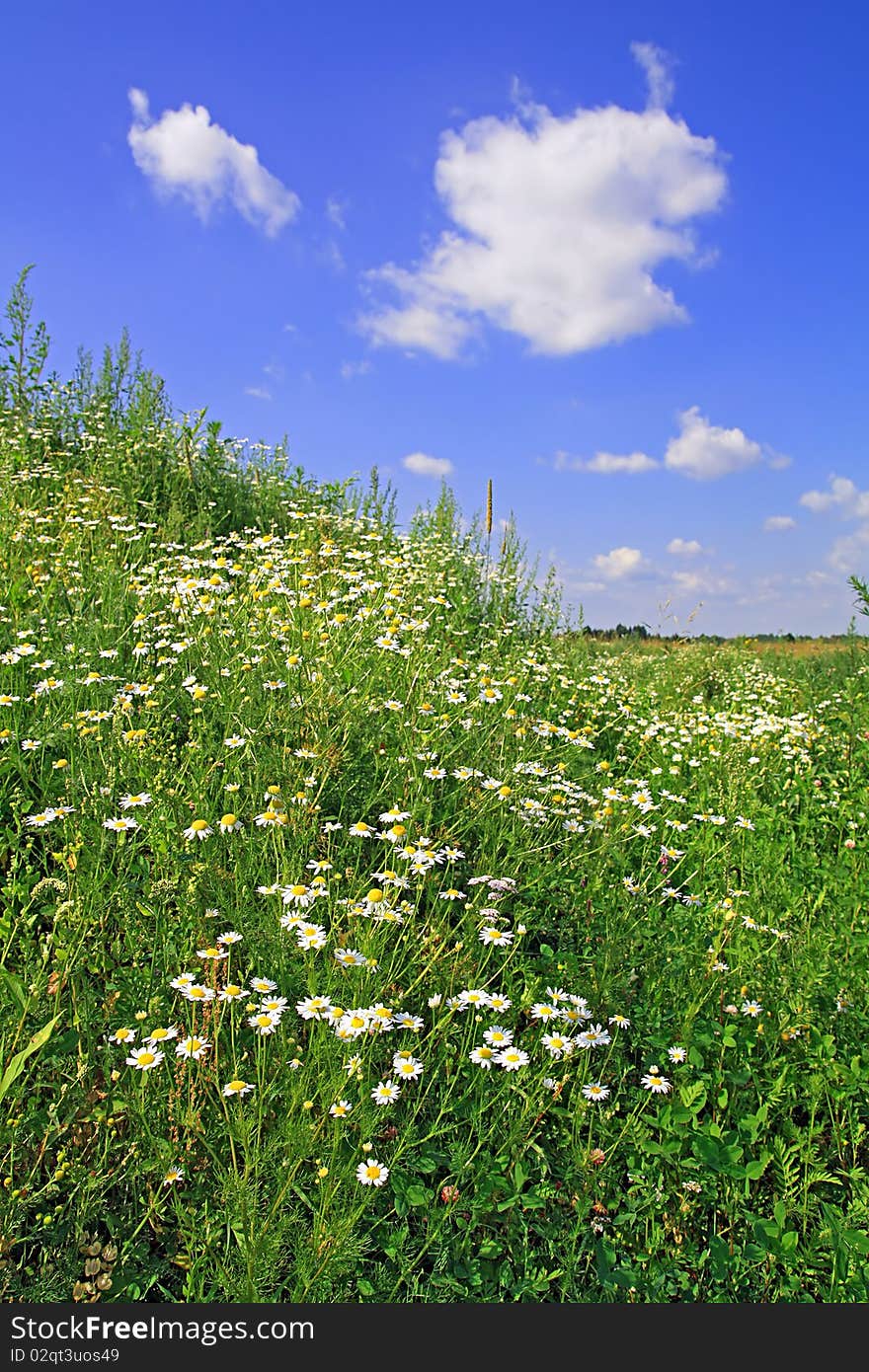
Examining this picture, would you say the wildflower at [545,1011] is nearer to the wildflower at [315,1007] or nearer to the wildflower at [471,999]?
the wildflower at [471,999]

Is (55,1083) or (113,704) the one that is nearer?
(55,1083)

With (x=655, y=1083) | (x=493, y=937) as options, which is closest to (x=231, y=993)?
(x=493, y=937)

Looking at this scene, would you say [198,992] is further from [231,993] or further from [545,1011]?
[545,1011]

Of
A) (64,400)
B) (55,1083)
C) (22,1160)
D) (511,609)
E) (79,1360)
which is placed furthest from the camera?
(64,400)

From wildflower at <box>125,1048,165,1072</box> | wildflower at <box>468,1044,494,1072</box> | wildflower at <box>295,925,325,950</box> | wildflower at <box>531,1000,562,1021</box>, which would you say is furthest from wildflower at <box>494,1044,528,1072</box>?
wildflower at <box>125,1048,165,1072</box>

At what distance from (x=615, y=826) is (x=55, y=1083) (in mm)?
2553

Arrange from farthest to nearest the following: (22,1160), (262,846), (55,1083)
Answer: (262,846) → (55,1083) → (22,1160)

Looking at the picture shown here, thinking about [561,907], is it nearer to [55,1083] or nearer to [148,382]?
[55,1083]

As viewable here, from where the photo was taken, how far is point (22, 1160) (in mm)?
2373

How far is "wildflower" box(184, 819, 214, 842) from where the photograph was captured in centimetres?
298

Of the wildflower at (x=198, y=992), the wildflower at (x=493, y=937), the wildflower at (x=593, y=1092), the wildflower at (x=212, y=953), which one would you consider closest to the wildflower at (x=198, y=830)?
the wildflower at (x=212, y=953)

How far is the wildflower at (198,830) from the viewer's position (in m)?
2.98

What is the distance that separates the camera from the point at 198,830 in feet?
9.84

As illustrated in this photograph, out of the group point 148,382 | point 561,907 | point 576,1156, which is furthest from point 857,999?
point 148,382
